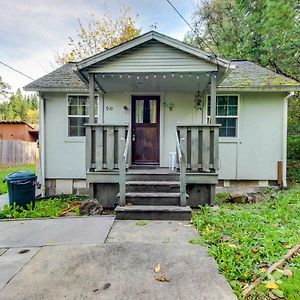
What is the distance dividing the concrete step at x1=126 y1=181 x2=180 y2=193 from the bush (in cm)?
1030

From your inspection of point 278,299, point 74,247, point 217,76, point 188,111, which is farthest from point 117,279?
point 188,111

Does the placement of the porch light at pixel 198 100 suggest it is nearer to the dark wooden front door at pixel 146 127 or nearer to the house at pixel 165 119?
the house at pixel 165 119

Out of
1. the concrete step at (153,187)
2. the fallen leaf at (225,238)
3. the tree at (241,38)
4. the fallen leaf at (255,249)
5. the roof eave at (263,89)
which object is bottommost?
the fallen leaf at (225,238)

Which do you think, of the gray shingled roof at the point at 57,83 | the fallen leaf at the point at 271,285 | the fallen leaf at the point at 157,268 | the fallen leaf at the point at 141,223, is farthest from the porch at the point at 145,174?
the fallen leaf at the point at 271,285

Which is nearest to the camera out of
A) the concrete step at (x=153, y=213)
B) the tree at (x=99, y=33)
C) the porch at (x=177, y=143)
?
the concrete step at (x=153, y=213)

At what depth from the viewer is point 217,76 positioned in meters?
6.90

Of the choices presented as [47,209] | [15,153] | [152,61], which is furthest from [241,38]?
[15,153]

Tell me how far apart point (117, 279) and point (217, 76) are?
549 cm

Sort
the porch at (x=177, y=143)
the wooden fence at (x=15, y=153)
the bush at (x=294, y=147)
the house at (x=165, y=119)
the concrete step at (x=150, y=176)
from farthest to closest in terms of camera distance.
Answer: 1. the wooden fence at (x=15, y=153)
2. the bush at (x=294, y=147)
3. the house at (x=165, y=119)
4. the concrete step at (x=150, y=176)
5. the porch at (x=177, y=143)

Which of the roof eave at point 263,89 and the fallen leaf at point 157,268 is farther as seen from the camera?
the roof eave at point 263,89

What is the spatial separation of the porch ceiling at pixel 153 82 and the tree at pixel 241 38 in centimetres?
199

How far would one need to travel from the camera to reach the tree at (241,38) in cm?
1004

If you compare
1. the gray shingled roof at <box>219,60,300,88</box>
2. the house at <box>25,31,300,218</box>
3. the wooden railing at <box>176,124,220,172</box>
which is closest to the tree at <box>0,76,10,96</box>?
the house at <box>25,31,300,218</box>

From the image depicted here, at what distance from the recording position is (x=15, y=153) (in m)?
19.9
